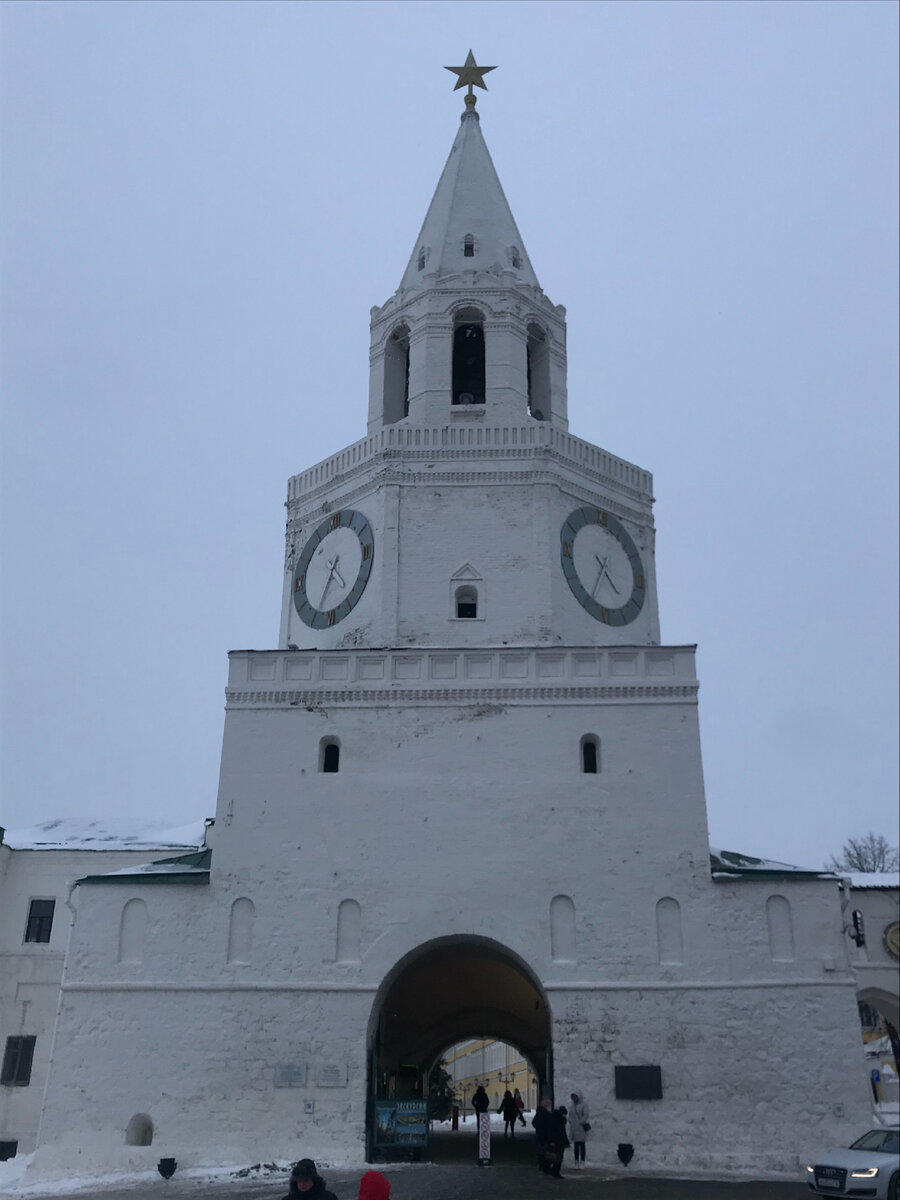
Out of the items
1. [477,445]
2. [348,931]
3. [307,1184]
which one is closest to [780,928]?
[348,931]

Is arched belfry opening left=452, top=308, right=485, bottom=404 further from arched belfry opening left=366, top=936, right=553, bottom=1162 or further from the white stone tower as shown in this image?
arched belfry opening left=366, top=936, right=553, bottom=1162

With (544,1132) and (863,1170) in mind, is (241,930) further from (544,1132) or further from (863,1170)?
(863,1170)

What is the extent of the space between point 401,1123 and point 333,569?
11.7 m

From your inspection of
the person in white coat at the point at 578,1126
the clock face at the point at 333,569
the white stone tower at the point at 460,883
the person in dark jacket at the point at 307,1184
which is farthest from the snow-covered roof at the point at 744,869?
the person in dark jacket at the point at 307,1184

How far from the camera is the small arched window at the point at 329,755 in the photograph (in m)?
22.9

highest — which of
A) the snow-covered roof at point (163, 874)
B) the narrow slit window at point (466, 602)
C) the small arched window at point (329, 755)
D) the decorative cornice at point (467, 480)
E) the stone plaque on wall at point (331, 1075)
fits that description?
the decorative cornice at point (467, 480)

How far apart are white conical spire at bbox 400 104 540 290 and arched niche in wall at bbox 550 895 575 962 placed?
15.4m

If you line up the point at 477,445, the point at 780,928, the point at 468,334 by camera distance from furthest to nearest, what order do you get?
the point at 468,334 → the point at 477,445 → the point at 780,928

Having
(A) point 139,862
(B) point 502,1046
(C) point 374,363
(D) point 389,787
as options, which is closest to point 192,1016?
(D) point 389,787

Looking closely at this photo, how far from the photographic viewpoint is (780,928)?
2136 cm

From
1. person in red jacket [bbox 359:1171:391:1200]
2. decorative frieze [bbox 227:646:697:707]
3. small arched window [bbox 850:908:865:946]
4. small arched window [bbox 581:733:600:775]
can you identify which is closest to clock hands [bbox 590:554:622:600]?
decorative frieze [bbox 227:646:697:707]

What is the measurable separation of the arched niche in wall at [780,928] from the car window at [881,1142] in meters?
4.43

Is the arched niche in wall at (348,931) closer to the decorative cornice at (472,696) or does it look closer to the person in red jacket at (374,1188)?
the decorative cornice at (472,696)

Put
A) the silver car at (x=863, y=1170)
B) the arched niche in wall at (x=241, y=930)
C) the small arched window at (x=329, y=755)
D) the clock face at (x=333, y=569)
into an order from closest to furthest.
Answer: the silver car at (x=863, y=1170)
the arched niche in wall at (x=241, y=930)
the small arched window at (x=329, y=755)
the clock face at (x=333, y=569)
